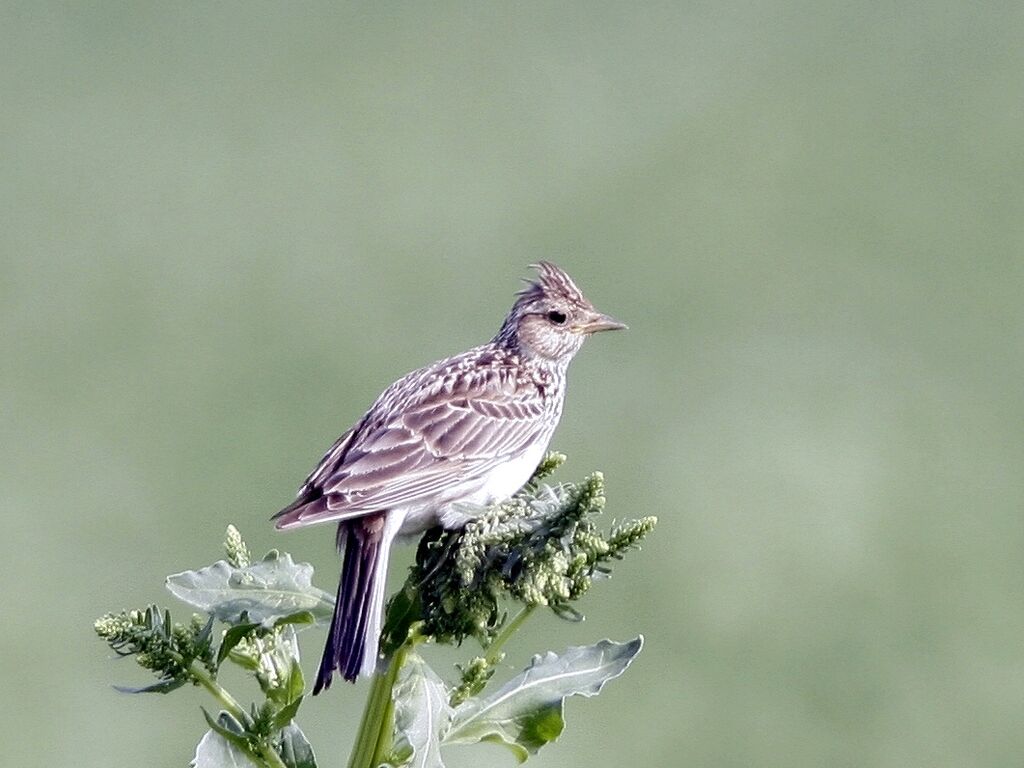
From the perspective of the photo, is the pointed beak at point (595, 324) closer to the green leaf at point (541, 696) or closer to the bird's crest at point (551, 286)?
the bird's crest at point (551, 286)

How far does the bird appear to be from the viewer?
14.1 feet

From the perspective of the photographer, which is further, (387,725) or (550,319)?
(550,319)

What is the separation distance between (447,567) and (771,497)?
318 inches

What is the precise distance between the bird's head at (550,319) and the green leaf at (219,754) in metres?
2.61

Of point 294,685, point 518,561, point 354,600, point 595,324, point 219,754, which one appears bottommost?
point 219,754

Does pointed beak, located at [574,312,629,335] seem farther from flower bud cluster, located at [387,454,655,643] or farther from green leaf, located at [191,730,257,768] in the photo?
green leaf, located at [191,730,257,768]

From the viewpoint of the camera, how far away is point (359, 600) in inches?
165

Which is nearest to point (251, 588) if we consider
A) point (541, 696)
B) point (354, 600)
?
point (354, 600)

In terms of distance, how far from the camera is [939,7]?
61.2 ft

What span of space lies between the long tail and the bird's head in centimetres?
137

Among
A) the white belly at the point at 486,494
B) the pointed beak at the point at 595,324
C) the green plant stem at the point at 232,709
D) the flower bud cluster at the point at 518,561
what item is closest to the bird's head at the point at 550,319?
the pointed beak at the point at 595,324

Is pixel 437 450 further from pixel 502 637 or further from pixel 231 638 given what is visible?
pixel 231 638

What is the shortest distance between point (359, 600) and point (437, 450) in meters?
1.14

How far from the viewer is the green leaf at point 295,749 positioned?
369 centimetres
